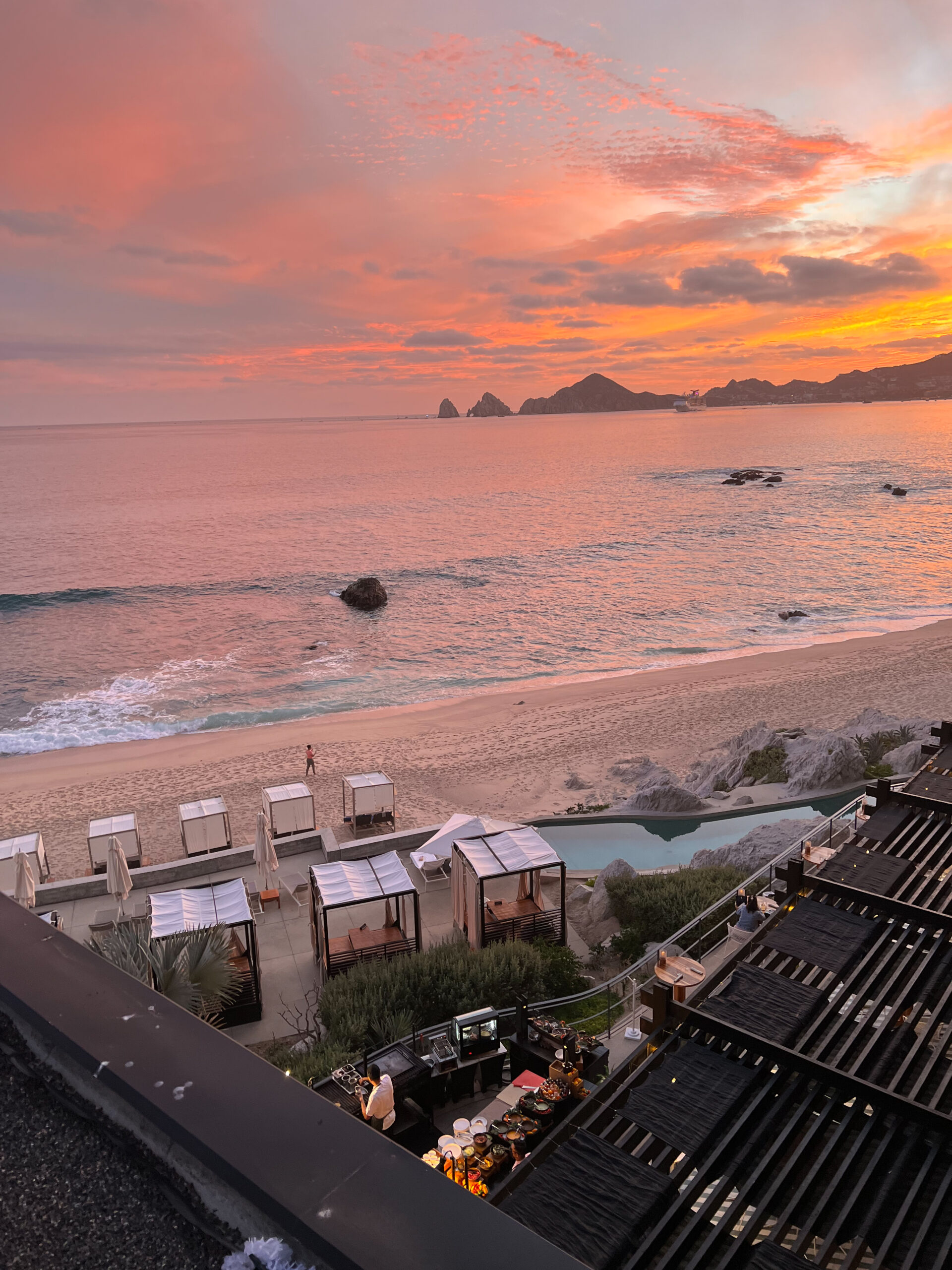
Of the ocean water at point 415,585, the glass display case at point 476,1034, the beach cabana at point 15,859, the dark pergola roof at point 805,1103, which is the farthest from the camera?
the ocean water at point 415,585

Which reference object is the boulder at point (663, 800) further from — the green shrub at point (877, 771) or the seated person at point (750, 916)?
the seated person at point (750, 916)

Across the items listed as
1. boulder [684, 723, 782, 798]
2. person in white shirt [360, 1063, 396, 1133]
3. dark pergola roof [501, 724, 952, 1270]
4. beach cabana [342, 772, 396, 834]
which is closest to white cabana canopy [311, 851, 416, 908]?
person in white shirt [360, 1063, 396, 1133]

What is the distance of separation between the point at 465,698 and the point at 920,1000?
2656 cm

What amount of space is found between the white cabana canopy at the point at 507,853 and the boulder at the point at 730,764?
23.0ft

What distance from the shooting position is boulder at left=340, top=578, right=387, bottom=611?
48.7m

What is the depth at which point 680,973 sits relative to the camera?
7.61 m

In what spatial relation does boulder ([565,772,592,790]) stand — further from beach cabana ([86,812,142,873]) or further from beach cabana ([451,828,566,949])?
beach cabana ([86,812,142,873])

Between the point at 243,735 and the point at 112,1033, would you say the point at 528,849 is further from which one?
the point at 243,735

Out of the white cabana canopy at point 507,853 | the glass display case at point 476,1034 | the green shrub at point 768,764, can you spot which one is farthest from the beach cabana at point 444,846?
the green shrub at point 768,764

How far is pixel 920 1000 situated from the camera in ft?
20.7

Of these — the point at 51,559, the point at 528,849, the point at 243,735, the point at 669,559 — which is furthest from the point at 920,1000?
the point at 51,559

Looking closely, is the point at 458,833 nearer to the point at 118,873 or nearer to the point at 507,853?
the point at 507,853

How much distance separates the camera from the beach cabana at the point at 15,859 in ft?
47.3

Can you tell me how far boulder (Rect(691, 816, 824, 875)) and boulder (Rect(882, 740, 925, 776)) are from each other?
369 centimetres
